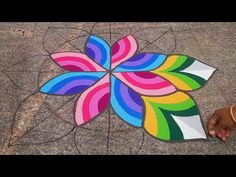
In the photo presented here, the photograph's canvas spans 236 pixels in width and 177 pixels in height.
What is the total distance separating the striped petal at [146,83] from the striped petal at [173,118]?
0.22 ft

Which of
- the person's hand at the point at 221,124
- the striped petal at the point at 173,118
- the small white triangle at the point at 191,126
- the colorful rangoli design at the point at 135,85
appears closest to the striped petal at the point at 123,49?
the colorful rangoli design at the point at 135,85

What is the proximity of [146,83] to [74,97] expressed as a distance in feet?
2.02

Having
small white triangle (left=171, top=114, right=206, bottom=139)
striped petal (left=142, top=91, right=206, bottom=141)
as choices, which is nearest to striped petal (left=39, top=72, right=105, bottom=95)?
striped petal (left=142, top=91, right=206, bottom=141)

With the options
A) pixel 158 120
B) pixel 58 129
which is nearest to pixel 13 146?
pixel 58 129

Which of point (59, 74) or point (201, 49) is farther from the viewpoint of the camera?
→ point (201, 49)

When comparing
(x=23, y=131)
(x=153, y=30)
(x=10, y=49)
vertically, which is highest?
(x=153, y=30)

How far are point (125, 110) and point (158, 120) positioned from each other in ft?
0.87

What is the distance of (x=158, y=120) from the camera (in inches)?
92.7

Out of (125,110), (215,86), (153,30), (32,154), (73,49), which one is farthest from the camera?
(153,30)

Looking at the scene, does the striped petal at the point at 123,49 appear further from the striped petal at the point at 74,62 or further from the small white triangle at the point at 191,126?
the small white triangle at the point at 191,126

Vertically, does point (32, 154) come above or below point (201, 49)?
below

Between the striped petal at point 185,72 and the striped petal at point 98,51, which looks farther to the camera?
the striped petal at point 98,51

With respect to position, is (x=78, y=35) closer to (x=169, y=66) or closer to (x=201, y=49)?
(x=169, y=66)

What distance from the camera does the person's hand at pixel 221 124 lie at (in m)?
2.14
